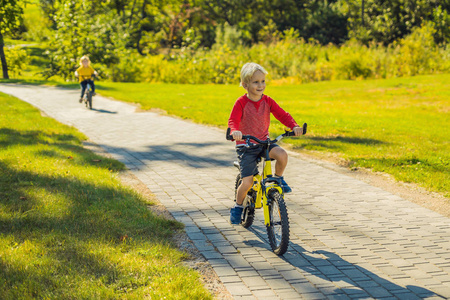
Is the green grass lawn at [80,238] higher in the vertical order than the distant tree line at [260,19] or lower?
lower

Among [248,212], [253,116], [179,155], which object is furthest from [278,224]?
[179,155]

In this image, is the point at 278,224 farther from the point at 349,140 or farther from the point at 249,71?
the point at 349,140

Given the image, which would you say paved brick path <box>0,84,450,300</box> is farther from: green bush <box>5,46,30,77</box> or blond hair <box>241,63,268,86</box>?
green bush <box>5,46,30,77</box>

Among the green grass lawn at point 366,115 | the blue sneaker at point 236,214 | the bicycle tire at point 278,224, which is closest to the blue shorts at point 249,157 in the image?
the bicycle tire at point 278,224

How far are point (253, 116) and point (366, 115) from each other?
11794mm

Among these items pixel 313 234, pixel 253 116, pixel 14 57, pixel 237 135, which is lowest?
pixel 313 234

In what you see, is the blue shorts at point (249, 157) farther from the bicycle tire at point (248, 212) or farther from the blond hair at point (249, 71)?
the blond hair at point (249, 71)

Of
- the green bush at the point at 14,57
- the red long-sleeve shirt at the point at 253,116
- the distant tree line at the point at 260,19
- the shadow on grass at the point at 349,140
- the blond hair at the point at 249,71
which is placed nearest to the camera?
the blond hair at the point at 249,71

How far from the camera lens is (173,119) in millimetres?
15000

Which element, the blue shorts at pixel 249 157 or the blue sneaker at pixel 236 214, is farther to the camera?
the blue sneaker at pixel 236 214

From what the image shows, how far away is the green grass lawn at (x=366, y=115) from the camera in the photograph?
8.91 m

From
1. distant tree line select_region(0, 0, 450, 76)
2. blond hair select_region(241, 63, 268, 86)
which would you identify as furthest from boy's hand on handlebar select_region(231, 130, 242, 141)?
distant tree line select_region(0, 0, 450, 76)

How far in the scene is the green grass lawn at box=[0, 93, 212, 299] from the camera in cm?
381

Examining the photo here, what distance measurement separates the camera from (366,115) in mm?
15852
